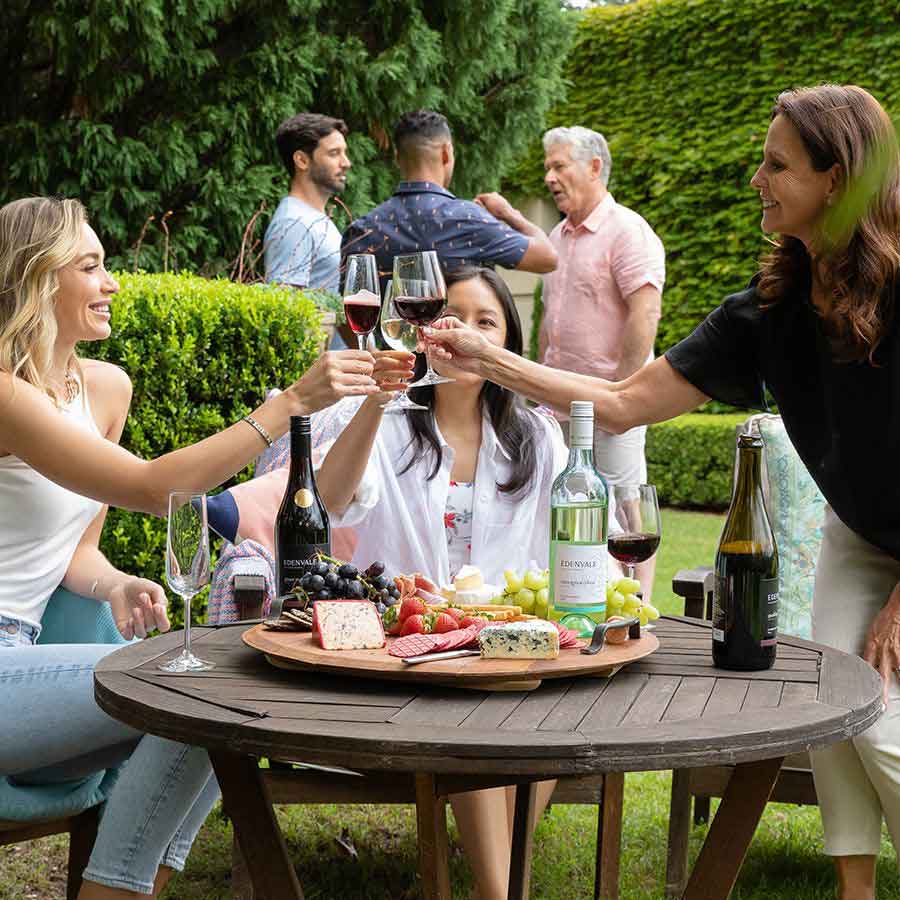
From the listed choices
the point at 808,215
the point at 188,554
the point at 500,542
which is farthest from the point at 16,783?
the point at 808,215

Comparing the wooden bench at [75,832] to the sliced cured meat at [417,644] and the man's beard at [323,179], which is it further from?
the man's beard at [323,179]

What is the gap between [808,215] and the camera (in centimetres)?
250

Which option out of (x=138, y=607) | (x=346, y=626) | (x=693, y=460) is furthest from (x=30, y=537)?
(x=693, y=460)

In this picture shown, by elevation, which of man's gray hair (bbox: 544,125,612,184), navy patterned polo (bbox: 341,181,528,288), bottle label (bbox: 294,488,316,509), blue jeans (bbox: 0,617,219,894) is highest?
man's gray hair (bbox: 544,125,612,184)

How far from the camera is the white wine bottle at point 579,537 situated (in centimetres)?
188

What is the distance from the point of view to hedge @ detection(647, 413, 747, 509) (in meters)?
9.41

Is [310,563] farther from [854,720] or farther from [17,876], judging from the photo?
[17,876]

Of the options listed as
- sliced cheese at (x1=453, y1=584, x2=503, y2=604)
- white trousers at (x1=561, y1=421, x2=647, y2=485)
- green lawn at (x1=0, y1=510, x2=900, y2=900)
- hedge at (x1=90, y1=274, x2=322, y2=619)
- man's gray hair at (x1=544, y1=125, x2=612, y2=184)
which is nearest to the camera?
sliced cheese at (x1=453, y1=584, x2=503, y2=604)

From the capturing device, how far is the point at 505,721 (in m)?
1.56

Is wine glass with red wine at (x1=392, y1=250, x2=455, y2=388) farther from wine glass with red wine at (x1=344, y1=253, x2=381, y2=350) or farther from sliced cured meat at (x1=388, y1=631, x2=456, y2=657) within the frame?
sliced cured meat at (x1=388, y1=631, x2=456, y2=657)

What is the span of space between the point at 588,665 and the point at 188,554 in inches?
24.7

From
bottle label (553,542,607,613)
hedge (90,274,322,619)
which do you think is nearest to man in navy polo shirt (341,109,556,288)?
hedge (90,274,322,619)

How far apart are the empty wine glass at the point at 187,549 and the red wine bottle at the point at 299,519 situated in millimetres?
360

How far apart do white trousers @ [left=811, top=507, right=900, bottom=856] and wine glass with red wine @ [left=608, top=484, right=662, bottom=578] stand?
0.61 meters
